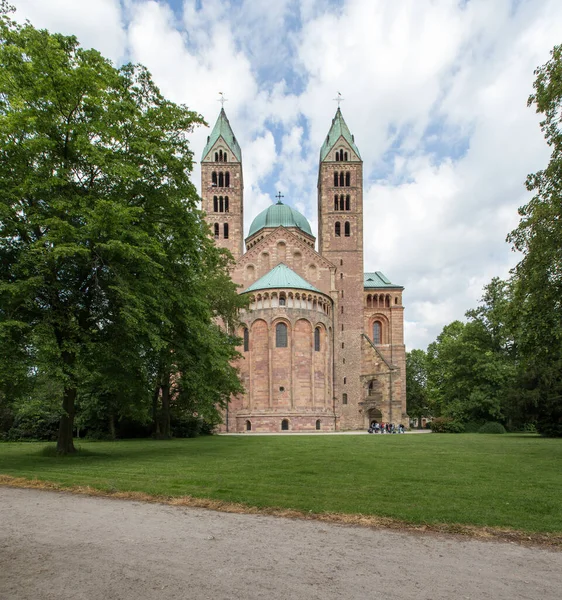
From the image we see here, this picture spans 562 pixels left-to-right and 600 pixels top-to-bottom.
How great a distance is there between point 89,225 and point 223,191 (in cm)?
4380

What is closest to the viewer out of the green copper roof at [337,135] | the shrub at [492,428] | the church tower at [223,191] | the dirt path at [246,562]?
the dirt path at [246,562]

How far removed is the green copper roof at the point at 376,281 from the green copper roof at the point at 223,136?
2156 cm

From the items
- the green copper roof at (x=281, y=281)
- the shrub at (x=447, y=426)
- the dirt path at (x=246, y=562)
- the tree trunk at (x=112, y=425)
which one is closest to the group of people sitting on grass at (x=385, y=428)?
the shrub at (x=447, y=426)

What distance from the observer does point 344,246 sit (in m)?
56.1

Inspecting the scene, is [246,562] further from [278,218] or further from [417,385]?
[417,385]

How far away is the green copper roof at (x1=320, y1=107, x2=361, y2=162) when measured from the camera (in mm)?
58594

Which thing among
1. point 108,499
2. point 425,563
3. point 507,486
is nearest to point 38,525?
point 108,499

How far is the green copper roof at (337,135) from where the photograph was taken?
58594 millimetres

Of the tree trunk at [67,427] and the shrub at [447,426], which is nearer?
the tree trunk at [67,427]

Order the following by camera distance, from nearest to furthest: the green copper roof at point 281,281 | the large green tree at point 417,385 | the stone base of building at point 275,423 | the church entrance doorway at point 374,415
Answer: the stone base of building at point 275,423 < the green copper roof at point 281,281 < the church entrance doorway at point 374,415 < the large green tree at point 417,385

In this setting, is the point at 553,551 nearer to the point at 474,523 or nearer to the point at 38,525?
the point at 474,523

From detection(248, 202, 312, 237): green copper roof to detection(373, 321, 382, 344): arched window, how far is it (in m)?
15.7

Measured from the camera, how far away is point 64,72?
1622 cm

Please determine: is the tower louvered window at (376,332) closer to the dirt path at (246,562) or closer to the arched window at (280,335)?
the arched window at (280,335)
